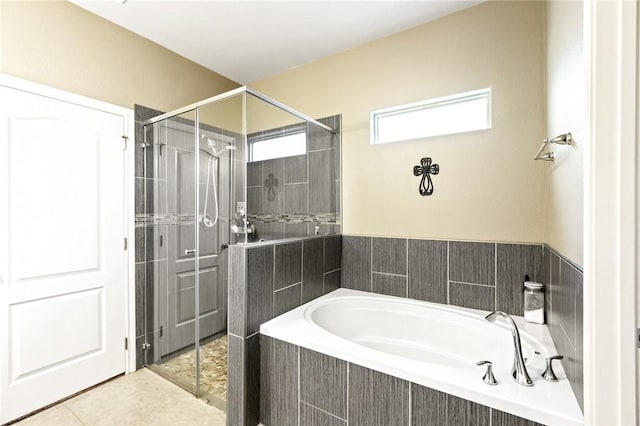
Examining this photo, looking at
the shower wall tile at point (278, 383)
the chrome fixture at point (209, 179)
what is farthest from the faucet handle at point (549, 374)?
the chrome fixture at point (209, 179)

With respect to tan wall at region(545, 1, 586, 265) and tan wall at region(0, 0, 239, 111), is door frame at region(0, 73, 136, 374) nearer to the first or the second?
tan wall at region(0, 0, 239, 111)

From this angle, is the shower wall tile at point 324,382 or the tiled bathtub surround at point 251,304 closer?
the shower wall tile at point 324,382

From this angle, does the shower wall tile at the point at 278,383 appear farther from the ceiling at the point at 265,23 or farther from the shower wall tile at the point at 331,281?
the ceiling at the point at 265,23

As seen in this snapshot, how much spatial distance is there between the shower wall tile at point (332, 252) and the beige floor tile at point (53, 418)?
1889mm

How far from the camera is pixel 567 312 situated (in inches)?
46.2

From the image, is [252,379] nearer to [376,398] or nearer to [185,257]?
[376,398]

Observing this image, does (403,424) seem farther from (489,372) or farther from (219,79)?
(219,79)

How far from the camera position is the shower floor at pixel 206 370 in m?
2.07

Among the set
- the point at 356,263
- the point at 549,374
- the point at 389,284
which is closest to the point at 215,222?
the point at 356,263

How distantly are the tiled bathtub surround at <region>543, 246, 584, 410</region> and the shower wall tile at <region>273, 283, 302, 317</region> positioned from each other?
1.45 m

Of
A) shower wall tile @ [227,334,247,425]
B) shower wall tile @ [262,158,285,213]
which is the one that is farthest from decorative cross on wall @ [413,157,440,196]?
shower wall tile @ [227,334,247,425]

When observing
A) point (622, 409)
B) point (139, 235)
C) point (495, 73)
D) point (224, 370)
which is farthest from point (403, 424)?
point (139, 235)

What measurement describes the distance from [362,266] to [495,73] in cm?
175

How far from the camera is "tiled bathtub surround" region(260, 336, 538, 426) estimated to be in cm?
112
